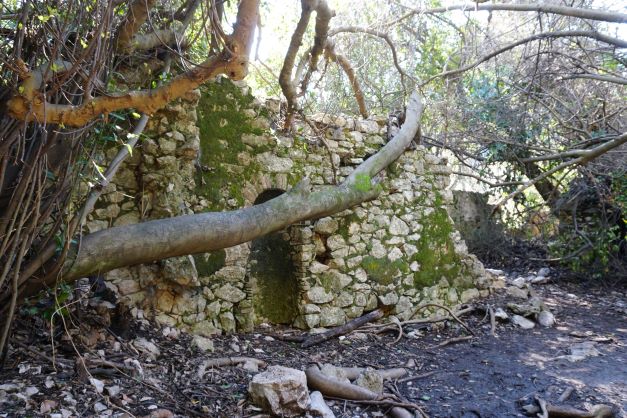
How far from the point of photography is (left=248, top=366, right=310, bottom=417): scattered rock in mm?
3172

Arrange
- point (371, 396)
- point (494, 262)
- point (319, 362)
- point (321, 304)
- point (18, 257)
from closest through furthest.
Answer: point (18, 257) → point (371, 396) → point (319, 362) → point (321, 304) → point (494, 262)

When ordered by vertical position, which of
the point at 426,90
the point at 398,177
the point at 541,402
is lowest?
the point at 541,402

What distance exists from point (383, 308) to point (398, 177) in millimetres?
1593

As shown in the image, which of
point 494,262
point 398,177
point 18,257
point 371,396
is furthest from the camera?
point 494,262

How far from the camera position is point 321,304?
17.6ft

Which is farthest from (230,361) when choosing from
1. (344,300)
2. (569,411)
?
(569,411)

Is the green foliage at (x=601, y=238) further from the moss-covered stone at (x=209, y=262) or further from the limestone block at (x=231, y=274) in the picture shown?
the moss-covered stone at (x=209, y=262)

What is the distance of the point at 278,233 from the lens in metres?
→ 5.54

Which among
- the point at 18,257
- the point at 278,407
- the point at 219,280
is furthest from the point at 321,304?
the point at 18,257

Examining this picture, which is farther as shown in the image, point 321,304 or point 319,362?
point 321,304

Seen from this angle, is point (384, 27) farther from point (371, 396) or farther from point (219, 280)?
point (371, 396)

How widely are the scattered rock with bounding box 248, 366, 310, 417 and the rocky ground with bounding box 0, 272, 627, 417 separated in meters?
0.09

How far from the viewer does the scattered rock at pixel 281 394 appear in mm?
3172

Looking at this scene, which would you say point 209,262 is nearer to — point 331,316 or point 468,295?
point 331,316
